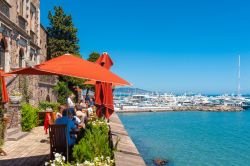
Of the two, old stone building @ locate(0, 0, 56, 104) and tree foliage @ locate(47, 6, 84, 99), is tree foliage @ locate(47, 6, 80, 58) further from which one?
old stone building @ locate(0, 0, 56, 104)

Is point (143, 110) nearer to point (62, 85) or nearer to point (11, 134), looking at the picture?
point (62, 85)

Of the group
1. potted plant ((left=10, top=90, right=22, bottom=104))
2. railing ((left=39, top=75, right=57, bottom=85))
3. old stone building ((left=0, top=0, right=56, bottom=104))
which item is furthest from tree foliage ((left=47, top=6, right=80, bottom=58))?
potted plant ((left=10, top=90, right=22, bottom=104))

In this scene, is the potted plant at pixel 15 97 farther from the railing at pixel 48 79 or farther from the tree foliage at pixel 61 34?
the tree foliage at pixel 61 34

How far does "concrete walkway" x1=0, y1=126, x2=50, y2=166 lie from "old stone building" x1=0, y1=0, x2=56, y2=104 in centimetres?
378

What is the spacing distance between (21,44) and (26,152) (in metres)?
10.5

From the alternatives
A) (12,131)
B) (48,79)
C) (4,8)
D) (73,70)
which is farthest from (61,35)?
(73,70)

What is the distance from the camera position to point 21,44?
62.9 ft

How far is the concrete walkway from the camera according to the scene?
878cm

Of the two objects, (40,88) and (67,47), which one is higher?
(67,47)

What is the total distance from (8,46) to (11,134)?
5.50m

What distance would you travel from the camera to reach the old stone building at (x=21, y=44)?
51.7 feet

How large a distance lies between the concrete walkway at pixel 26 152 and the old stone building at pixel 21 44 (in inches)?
149

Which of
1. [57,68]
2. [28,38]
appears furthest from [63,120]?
[28,38]

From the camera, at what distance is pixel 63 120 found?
859cm
